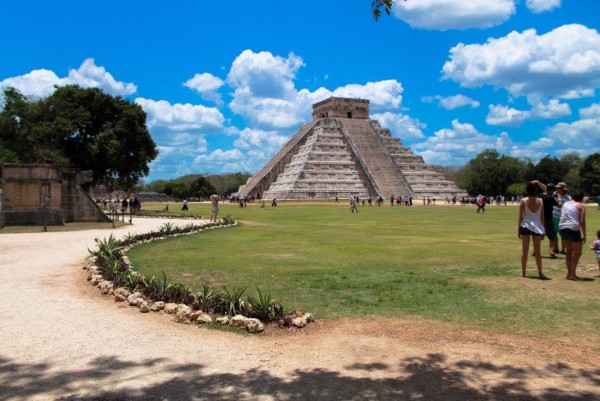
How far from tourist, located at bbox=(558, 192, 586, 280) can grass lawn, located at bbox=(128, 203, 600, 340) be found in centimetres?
33

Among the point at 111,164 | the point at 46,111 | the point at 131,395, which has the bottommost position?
the point at 131,395

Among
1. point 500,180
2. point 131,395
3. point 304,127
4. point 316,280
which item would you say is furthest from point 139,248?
point 500,180

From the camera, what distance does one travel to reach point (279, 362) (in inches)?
193

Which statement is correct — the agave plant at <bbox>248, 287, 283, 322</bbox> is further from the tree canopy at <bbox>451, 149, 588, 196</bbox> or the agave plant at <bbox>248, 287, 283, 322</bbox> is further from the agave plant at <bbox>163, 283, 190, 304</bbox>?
the tree canopy at <bbox>451, 149, 588, 196</bbox>

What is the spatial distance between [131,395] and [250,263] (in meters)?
6.75

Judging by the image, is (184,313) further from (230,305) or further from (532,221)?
(532,221)

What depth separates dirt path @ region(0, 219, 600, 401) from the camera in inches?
164

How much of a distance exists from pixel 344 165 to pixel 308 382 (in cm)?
6315

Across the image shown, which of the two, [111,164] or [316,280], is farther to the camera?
[111,164]

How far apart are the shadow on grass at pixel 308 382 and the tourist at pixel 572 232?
4644 mm

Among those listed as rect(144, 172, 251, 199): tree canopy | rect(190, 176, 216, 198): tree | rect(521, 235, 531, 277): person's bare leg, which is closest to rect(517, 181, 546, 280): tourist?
rect(521, 235, 531, 277): person's bare leg

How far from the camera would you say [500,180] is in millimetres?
89438

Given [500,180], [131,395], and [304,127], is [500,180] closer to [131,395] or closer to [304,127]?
[304,127]

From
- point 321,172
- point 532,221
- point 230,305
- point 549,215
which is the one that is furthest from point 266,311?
point 321,172
